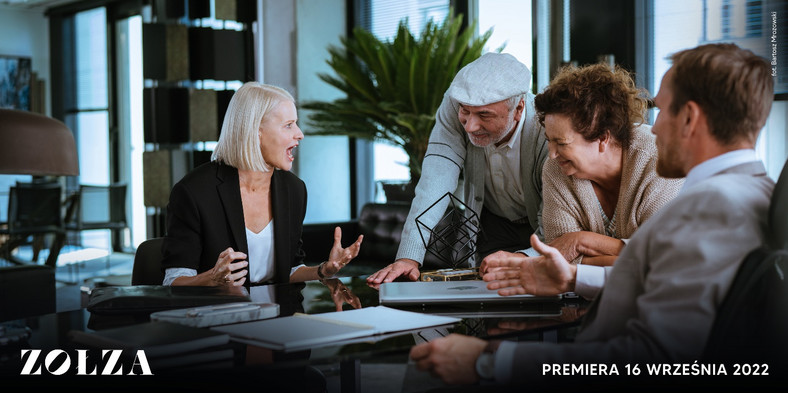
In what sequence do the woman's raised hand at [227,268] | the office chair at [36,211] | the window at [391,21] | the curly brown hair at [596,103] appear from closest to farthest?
1. the woman's raised hand at [227,268]
2. the curly brown hair at [596,103]
3. the window at [391,21]
4. the office chair at [36,211]

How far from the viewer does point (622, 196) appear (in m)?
1.94

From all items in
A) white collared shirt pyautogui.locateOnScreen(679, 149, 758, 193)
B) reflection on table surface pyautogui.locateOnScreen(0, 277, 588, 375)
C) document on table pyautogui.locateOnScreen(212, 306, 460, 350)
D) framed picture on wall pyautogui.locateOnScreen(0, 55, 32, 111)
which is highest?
framed picture on wall pyautogui.locateOnScreen(0, 55, 32, 111)

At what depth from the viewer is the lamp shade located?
200 cm

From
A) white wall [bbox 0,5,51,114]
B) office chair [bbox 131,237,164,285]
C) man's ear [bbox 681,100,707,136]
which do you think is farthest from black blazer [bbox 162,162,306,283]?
white wall [bbox 0,5,51,114]

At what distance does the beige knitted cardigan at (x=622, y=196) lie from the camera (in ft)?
6.16

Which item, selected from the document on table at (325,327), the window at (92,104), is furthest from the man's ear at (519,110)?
the window at (92,104)

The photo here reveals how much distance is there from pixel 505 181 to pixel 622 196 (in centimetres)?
68

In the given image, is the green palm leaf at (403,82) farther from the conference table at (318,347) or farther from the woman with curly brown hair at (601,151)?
the conference table at (318,347)

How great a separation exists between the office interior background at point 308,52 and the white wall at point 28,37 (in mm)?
13

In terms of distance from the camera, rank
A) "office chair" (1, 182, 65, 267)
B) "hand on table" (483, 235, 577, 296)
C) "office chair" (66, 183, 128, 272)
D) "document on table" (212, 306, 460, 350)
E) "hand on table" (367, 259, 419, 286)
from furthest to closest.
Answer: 1. "office chair" (66, 183, 128, 272)
2. "office chair" (1, 182, 65, 267)
3. "hand on table" (367, 259, 419, 286)
4. "hand on table" (483, 235, 577, 296)
5. "document on table" (212, 306, 460, 350)

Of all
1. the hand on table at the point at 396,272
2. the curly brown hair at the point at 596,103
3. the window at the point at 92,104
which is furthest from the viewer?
the window at the point at 92,104

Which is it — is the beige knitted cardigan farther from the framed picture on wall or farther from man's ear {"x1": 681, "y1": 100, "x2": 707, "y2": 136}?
the framed picture on wall

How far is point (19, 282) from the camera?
3.01 meters

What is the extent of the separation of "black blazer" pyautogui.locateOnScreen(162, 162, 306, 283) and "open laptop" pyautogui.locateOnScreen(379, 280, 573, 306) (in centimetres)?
71
